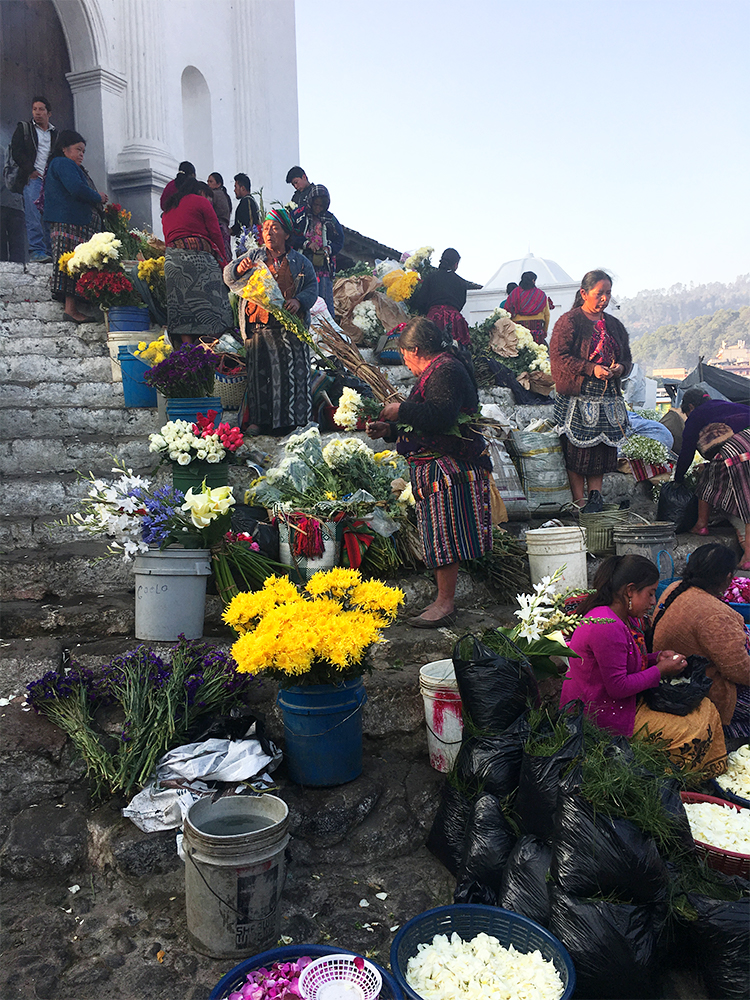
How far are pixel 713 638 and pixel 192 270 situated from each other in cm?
574

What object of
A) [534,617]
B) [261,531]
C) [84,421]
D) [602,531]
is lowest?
[602,531]

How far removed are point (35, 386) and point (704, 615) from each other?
20.3 ft

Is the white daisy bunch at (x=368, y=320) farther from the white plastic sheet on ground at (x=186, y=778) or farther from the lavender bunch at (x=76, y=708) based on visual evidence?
the white plastic sheet on ground at (x=186, y=778)

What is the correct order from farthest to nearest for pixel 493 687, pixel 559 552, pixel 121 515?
pixel 559 552 → pixel 121 515 → pixel 493 687

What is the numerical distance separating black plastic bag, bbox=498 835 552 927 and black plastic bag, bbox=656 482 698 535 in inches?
182

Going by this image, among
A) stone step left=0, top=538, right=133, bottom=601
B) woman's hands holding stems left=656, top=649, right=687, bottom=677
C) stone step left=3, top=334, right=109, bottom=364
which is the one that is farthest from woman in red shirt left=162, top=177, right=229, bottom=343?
woman's hands holding stems left=656, top=649, right=687, bottom=677

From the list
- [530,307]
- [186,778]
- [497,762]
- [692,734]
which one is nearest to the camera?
[497,762]

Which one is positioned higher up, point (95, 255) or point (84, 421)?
point (95, 255)

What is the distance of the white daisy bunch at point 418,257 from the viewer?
12.1 meters

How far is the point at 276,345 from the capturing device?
6582 millimetres

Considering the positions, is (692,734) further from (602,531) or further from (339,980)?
(602,531)

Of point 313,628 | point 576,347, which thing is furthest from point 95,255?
point 313,628

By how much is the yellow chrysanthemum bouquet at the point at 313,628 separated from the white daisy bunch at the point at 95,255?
5.89 metres

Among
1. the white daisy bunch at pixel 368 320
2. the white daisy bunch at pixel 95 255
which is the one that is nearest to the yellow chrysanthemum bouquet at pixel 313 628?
the white daisy bunch at pixel 95 255
